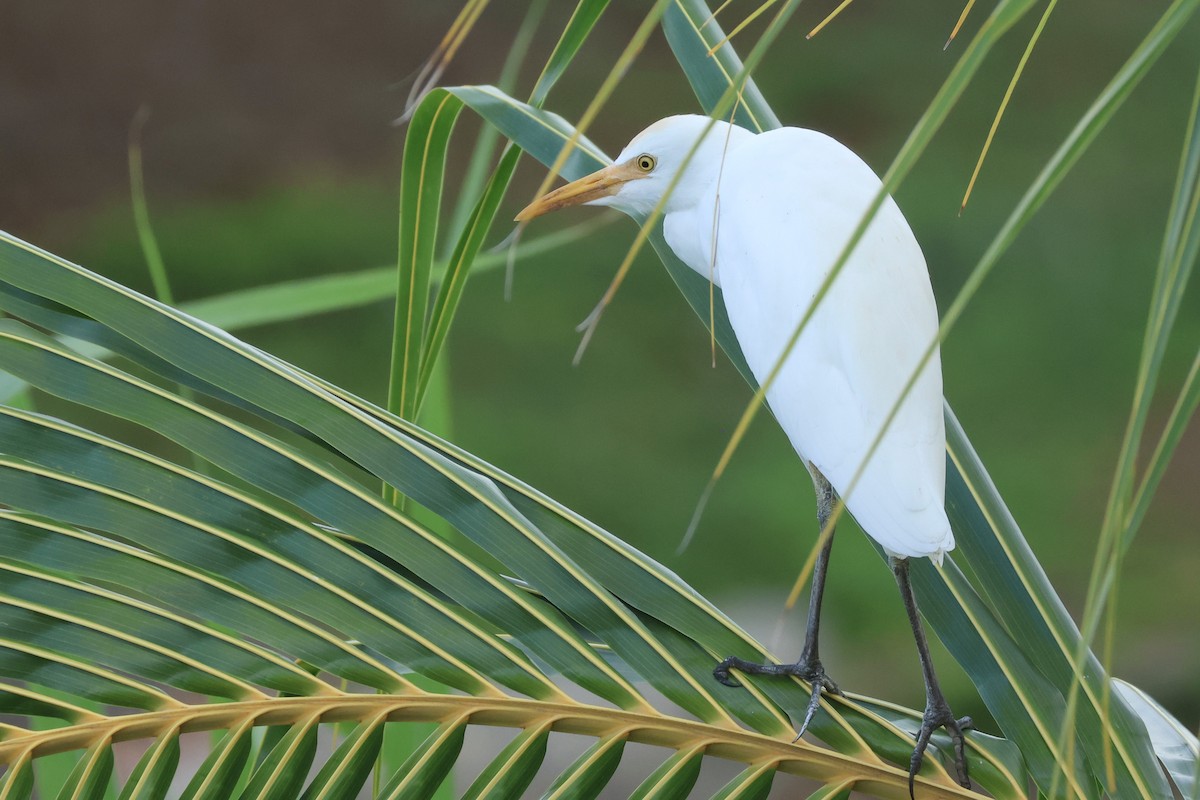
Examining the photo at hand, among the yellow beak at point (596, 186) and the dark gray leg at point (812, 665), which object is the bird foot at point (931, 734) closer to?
the dark gray leg at point (812, 665)

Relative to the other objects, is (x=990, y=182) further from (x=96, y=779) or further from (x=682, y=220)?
(x=96, y=779)

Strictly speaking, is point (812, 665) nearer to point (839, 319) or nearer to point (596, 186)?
point (839, 319)

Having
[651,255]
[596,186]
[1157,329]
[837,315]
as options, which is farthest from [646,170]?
[651,255]

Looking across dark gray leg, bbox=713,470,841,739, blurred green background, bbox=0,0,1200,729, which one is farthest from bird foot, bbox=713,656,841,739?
blurred green background, bbox=0,0,1200,729

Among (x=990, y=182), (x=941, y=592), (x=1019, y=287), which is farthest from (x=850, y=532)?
(x=941, y=592)

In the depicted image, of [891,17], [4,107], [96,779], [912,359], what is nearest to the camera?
[96,779]
